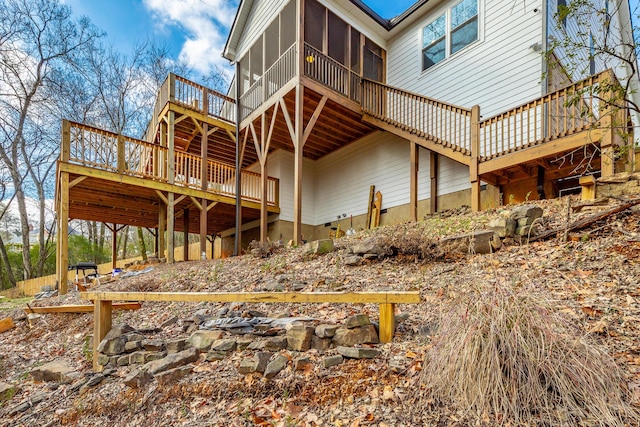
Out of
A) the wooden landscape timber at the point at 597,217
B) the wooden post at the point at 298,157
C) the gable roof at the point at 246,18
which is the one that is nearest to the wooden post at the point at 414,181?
the wooden post at the point at 298,157

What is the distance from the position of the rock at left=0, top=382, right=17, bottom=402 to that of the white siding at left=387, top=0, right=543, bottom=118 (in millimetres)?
9419

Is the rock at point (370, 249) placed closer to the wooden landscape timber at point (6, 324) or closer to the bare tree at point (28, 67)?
the wooden landscape timber at point (6, 324)

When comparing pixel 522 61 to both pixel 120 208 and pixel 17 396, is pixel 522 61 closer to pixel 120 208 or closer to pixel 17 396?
pixel 17 396

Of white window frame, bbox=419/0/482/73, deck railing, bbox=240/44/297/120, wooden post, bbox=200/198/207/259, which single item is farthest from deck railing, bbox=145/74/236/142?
white window frame, bbox=419/0/482/73

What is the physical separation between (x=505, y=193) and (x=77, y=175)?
10284 mm

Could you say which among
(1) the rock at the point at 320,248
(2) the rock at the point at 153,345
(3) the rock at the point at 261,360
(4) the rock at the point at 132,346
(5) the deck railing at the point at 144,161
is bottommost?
(4) the rock at the point at 132,346

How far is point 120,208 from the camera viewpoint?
11.3 m

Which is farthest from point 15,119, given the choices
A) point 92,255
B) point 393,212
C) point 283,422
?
point 283,422

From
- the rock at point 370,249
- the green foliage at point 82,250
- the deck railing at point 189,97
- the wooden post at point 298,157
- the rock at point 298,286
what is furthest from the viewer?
the green foliage at point 82,250

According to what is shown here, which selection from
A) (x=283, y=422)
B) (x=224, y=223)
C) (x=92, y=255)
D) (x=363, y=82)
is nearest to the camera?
(x=283, y=422)

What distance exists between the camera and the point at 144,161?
9.98 m

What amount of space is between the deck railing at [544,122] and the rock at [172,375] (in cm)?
605

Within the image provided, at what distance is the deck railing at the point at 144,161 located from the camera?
8.35 metres

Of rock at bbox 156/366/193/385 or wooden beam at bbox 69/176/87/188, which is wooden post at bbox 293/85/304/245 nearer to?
wooden beam at bbox 69/176/87/188
